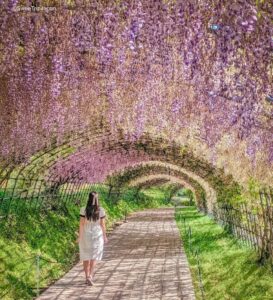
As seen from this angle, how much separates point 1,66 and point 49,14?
938 millimetres

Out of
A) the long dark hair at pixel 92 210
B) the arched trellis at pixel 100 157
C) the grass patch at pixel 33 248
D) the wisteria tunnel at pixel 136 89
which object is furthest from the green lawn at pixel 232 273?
the arched trellis at pixel 100 157

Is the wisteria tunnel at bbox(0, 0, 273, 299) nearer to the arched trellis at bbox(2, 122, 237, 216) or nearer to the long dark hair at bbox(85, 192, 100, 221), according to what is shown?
the arched trellis at bbox(2, 122, 237, 216)

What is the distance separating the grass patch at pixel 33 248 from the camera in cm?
832

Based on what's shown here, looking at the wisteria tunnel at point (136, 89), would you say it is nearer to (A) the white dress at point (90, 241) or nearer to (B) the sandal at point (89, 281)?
(A) the white dress at point (90, 241)

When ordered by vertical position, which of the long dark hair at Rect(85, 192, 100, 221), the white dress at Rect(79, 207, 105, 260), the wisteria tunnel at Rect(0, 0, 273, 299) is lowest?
the white dress at Rect(79, 207, 105, 260)

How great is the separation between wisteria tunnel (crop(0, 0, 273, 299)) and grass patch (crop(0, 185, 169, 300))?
294 mm

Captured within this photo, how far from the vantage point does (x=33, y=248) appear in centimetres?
1142

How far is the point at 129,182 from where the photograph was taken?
32.2m

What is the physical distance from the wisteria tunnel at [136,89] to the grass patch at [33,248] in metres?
0.29

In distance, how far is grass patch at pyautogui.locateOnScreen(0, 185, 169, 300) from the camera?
8320mm

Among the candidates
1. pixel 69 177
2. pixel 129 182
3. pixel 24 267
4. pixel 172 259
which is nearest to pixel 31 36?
pixel 24 267

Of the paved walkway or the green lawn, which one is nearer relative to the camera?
the green lawn

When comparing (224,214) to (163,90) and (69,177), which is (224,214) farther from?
(163,90)

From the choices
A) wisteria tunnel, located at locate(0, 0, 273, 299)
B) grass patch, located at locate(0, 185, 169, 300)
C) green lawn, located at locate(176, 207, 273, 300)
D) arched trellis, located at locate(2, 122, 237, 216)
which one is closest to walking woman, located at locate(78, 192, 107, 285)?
grass patch, located at locate(0, 185, 169, 300)
